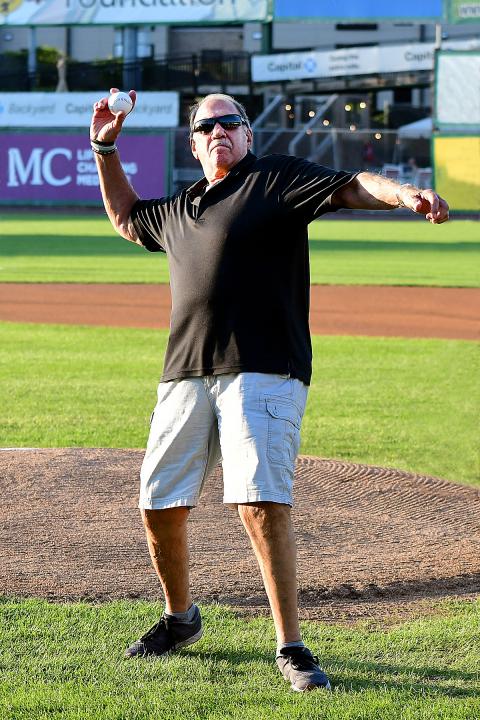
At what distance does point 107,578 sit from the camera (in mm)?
5086

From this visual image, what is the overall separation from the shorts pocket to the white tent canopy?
38332 millimetres

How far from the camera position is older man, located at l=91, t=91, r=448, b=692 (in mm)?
3908

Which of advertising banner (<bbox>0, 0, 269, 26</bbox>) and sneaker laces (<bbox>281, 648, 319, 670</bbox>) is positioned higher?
advertising banner (<bbox>0, 0, 269, 26</bbox>)

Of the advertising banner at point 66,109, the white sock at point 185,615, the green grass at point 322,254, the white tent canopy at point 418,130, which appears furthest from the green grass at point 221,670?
the white tent canopy at point 418,130

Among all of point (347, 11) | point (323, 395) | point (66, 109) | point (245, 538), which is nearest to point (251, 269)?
point (245, 538)

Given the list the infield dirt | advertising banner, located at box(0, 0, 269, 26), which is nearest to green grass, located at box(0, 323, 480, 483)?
the infield dirt

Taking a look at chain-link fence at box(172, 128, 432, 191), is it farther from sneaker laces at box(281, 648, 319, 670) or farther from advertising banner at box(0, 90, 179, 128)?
sneaker laces at box(281, 648, 319, 670)

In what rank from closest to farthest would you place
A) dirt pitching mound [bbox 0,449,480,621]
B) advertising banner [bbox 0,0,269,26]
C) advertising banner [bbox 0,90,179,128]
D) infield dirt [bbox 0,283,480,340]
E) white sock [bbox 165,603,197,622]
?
1. white sock [bbox 165,603,197,622]
2. dirt pitching mound [bbox 0,449,480,621]
3. infield dirt [bbox 0,283,480,340]
4. advertising banner [bbox 0,0,269,26]
5. advertising banner [bbox 0,90,179,128]

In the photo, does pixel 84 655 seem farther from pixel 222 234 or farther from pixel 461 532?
pixel 461 532

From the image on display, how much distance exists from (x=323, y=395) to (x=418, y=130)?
35.0 meters

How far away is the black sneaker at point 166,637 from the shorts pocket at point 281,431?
2.45ft

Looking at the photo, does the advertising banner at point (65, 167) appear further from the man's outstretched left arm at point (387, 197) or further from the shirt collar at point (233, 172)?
the man's outstretched left arm at point (387, 197)

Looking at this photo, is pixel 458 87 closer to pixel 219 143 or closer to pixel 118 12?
pixel 118 12

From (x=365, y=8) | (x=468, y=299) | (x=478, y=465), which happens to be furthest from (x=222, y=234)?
(x=365, y=8)
